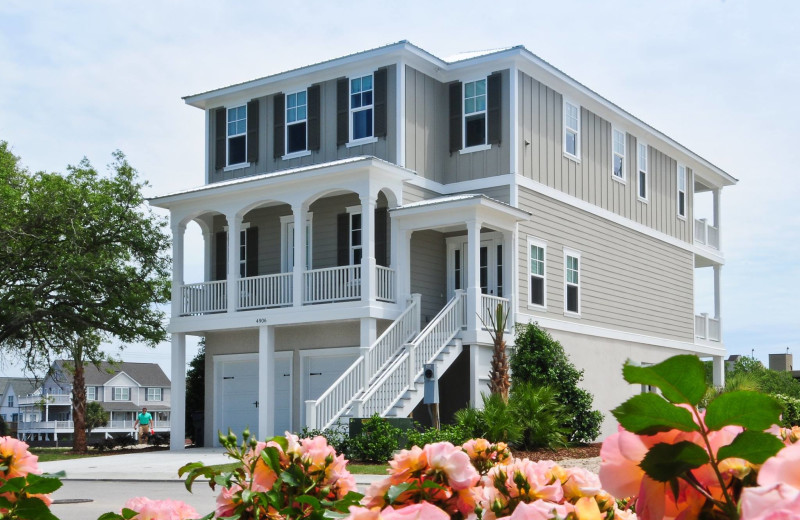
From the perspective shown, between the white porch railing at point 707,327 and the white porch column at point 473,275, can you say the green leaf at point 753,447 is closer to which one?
the white porch column at point 473,275

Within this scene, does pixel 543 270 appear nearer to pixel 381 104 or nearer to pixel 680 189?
pixel 381 104

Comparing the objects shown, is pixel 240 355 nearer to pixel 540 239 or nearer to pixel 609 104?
pixel 540 239

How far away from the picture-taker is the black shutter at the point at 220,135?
28812 millimetres

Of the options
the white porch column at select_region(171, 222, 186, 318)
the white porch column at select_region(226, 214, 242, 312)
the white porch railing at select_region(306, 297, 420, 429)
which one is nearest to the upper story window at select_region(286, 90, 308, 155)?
the white porch column at select_region(226, 214, 242, 312)

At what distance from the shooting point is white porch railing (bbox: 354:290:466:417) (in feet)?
69.4

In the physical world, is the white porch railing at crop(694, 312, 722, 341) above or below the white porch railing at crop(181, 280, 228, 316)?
below

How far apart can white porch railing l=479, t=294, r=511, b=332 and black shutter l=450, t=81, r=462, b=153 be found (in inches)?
162

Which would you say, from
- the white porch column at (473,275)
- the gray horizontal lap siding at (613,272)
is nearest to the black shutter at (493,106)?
the gray horizontal lap siding at (613,272)

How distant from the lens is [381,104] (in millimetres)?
25328

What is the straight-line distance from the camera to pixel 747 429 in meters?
1.32

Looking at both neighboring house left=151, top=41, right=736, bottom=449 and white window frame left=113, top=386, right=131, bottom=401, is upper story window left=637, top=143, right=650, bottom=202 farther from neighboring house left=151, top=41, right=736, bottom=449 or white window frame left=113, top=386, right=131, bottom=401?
white window frame left=113, top=386, right=131, bottom=401

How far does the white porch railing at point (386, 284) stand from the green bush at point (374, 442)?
168 inches

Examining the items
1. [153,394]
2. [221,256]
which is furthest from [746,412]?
[153,394]

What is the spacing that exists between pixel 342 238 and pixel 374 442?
770 cm
